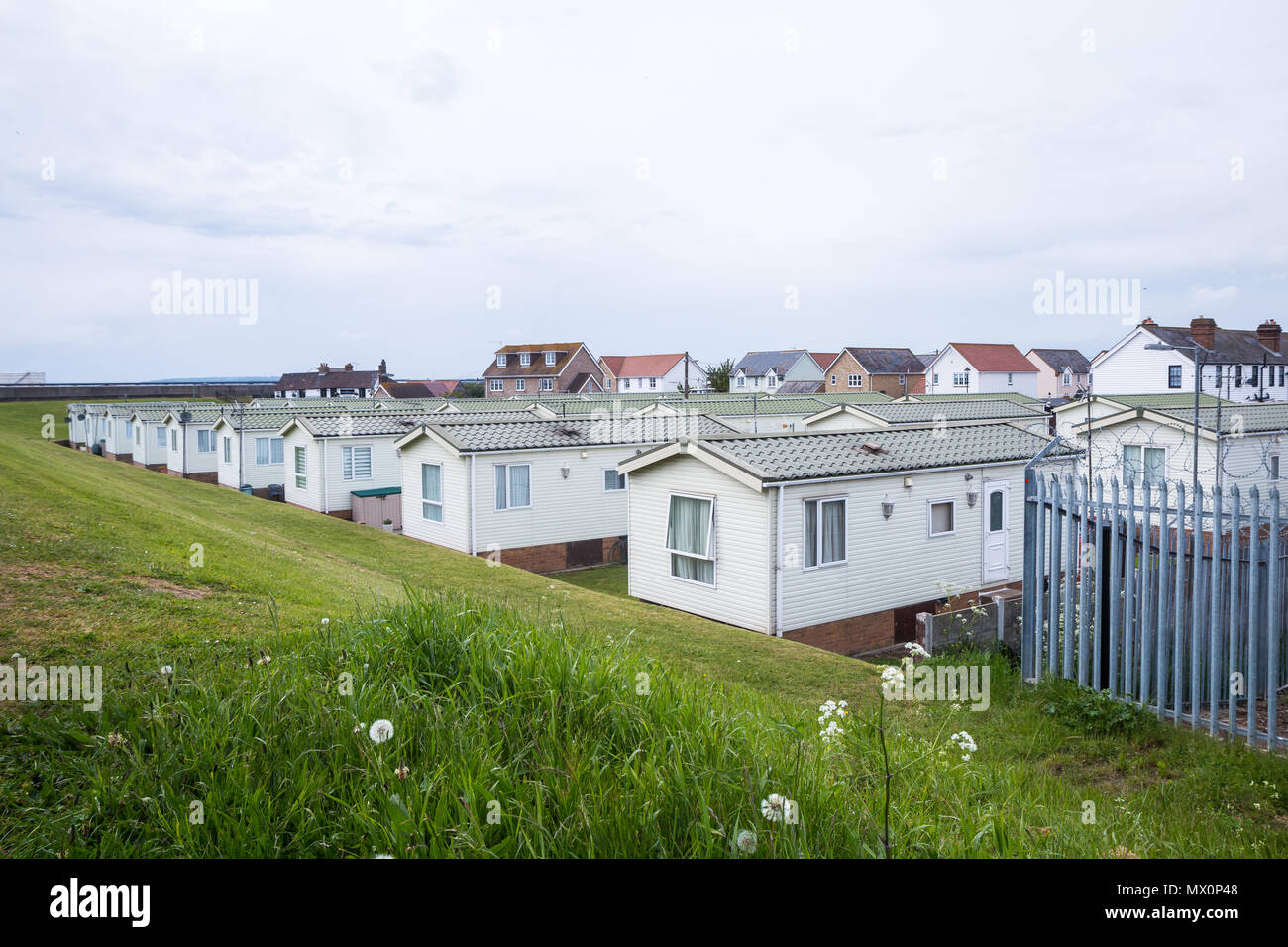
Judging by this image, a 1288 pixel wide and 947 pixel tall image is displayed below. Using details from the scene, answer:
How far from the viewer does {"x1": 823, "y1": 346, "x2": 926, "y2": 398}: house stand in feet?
292

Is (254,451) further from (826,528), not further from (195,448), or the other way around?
(826,528)

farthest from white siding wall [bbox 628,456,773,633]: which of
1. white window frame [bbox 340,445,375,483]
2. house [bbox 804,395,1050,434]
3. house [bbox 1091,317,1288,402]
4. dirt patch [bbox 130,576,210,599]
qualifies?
house [bbox 1091,317,1288,402]

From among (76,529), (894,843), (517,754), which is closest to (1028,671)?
(894,843)

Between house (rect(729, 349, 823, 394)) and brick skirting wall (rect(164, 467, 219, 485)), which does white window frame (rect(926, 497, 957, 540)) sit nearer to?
brick skirting wall (rect(164, 467, 219, 485))

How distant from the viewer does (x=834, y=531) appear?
16031 mm

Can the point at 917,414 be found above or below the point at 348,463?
above

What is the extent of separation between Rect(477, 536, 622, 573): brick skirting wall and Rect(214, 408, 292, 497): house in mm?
15703

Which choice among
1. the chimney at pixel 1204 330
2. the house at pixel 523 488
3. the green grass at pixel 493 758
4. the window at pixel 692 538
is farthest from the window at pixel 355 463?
the chimney at pixel 1204 330

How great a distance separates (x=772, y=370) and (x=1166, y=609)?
3923 inches

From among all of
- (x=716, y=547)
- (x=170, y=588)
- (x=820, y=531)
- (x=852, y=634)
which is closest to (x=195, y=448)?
(x=716, y=547)

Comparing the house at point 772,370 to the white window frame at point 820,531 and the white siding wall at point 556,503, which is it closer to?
the white siding wall at point 556,503
